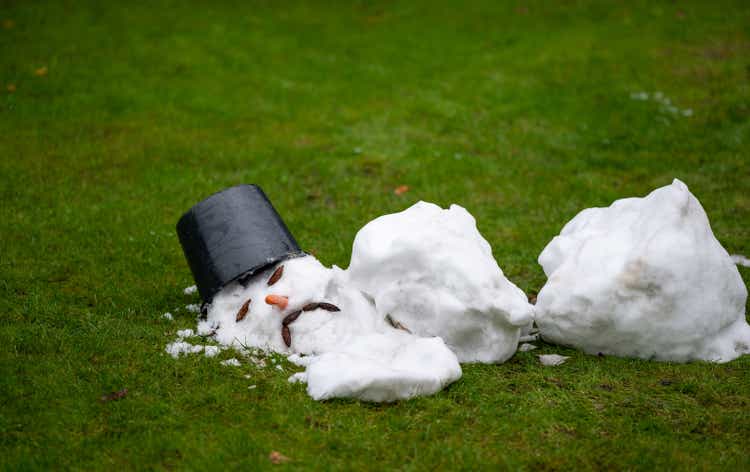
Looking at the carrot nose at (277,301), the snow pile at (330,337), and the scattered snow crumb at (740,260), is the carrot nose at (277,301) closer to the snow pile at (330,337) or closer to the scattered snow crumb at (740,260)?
the snow pile at (330,337)

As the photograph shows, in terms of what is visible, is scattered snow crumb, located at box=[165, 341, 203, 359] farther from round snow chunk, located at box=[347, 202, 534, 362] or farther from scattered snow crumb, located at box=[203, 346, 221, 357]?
round snow chunk, located at box=[347, 202, 534, 362]

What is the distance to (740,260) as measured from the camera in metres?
5.61

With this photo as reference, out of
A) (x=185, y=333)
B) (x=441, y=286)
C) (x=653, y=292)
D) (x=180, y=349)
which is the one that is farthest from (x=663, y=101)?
(x=180, y=349)

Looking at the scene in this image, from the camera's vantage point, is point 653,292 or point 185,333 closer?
point 653,292

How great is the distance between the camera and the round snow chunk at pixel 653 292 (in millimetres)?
3982

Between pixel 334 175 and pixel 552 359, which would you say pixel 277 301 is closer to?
pixel 552 359

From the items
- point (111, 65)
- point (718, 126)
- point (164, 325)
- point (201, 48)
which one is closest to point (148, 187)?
point (164, 325)

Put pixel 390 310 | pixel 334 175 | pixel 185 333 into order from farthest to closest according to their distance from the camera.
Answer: pixel 334 175 → pixel 185 333 → pixel 390 310

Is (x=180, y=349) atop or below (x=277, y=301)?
below

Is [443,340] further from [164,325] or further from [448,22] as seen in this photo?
[448,22]

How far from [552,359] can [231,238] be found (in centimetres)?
209

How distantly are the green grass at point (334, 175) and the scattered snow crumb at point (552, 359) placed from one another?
65 mm

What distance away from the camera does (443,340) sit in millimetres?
4043

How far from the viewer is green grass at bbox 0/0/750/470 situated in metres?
3.47
